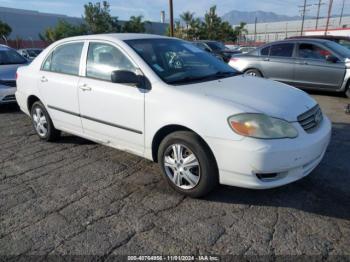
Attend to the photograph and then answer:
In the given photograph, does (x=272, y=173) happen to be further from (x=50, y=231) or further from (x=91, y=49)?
(x=91, y=49)

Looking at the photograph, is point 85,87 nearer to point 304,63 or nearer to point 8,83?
point 8,83

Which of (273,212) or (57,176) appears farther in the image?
(57,176)

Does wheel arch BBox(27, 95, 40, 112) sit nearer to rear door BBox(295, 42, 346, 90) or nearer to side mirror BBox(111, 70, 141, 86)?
side mirror BBox(111, 70, 141, 86)

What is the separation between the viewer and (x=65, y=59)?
461 centimetres

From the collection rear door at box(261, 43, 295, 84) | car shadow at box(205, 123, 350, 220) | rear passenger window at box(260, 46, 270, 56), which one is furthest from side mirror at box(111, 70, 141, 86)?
rear passenger window at box(260, 46, 270, 56)

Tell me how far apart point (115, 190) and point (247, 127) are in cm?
163

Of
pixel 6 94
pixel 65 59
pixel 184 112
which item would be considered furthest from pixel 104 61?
pixel 6 94

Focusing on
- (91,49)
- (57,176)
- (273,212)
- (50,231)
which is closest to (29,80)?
(91,49)

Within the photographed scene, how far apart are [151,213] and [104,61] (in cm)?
199

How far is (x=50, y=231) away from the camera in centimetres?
288

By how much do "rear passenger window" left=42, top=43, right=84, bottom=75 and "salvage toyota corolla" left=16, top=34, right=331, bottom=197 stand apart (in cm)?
2

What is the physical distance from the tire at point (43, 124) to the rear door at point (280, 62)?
20.3 feet

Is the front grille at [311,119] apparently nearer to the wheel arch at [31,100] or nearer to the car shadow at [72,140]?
the car shadow at [72,140]

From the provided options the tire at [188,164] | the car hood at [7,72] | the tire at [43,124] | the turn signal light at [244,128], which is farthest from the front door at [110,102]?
the car hood at [7,72]
